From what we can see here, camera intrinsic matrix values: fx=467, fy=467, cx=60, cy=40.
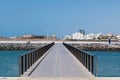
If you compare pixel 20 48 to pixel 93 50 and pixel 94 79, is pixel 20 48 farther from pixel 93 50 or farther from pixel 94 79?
pixel 94 79

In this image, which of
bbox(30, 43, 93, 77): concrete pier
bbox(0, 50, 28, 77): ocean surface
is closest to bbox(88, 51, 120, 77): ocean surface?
bbox(30, 43, 93, 77): concrete pier

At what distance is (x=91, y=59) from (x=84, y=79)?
2553 millimetres

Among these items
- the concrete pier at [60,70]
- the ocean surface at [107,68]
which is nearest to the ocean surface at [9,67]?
the concrete pier at [60,70]

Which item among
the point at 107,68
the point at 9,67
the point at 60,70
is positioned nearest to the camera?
the point at 60,70

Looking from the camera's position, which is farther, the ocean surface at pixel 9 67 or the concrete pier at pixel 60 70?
the ocean surface at pixel 9 67

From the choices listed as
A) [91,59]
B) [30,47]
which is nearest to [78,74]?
[91,59]

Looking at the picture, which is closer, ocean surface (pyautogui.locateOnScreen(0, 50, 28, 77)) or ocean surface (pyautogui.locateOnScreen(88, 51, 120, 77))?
ocean surface (pyautogui.locateOnScreen(0, 50, 28, 77))

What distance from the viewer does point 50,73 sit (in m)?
21.8

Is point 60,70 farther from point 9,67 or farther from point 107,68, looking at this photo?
point 107,68

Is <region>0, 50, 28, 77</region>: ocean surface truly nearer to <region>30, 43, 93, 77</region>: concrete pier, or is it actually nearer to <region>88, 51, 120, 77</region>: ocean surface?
<region>30, 43, 93, 77</region>: concrete pier

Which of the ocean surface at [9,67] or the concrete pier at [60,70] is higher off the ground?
the concrete pier at [60,70]

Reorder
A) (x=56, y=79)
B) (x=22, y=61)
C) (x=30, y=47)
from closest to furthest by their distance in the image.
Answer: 1. (x=56, y=79)
2. (x=22, y=61)
3. (x=30, y=47)

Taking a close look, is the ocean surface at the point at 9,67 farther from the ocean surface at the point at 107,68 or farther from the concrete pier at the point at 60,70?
the ocean surface at the point at 107,68

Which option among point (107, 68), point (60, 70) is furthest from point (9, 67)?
point (60, 70)
